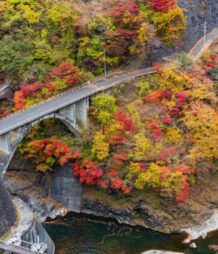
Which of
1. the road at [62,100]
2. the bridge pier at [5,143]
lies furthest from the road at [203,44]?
the bridge pier at [5,143]

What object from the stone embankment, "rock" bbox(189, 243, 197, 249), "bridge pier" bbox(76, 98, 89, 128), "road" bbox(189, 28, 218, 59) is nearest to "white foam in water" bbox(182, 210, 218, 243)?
"rock" bbox(189, 243, 197, 249)

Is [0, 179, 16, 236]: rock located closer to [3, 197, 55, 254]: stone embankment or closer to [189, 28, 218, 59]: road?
[3, 197, 55, 254]: stone embankment

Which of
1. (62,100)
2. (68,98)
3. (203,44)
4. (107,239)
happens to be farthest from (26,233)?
(203,44)

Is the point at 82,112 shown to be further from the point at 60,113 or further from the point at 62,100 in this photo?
the point at 60,113

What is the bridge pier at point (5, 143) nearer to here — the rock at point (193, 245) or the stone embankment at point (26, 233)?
the stone embankment at point (26, 233)

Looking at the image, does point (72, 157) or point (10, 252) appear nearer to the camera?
point (10, 252)

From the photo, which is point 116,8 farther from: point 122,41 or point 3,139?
point 3,139

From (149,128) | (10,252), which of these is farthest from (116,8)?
(10,252)
